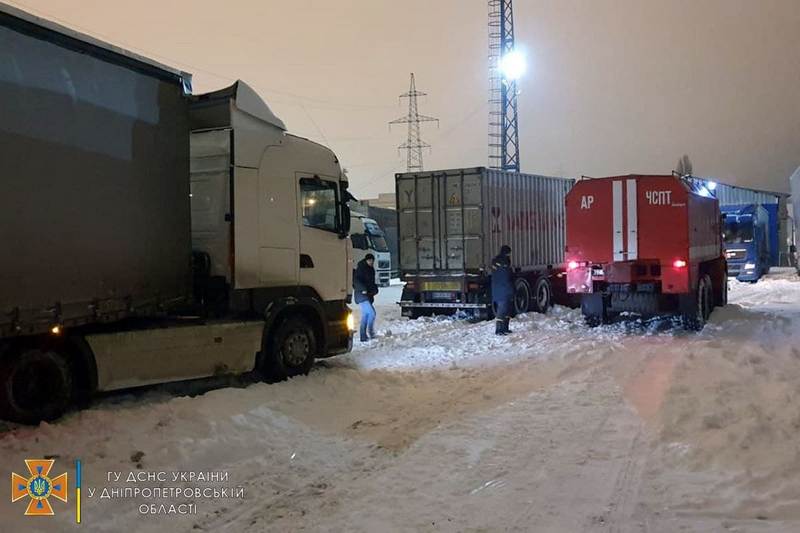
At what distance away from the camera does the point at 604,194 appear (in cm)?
1341

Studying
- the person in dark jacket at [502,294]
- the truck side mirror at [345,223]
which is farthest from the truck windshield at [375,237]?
the truck side mirror at [345,223]

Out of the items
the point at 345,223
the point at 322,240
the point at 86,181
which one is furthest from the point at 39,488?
the point at 345,223

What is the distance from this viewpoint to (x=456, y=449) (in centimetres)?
587

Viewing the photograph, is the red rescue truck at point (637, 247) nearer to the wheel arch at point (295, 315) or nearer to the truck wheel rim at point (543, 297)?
the truck wheel rim at point (543, 297)

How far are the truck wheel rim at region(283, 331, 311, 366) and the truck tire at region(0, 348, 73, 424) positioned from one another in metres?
2.86

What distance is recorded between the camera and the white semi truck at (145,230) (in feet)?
19.3

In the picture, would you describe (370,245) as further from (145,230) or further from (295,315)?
(145,230)

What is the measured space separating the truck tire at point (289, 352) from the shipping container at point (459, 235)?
22.9 ft

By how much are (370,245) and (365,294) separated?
1180 centimetres

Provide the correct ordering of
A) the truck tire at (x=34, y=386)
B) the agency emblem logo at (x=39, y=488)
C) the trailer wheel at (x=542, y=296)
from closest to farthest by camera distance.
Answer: the agency emblem logo at (x=39, y=488) → the truck tire at (x=34, y=386) → the trailer wheel at (x=542, y=296)

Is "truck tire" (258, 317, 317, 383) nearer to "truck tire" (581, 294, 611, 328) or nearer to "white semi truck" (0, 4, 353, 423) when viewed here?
"white semi truck" (0, 4, 353, 423)

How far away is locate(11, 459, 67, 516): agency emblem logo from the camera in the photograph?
4598 mm

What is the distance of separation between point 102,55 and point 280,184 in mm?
Result: 2740

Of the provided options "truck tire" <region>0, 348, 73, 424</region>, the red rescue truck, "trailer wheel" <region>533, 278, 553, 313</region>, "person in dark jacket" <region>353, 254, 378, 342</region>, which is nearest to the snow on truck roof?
"truck tire" <region>0, 348, 73, 424</region>
